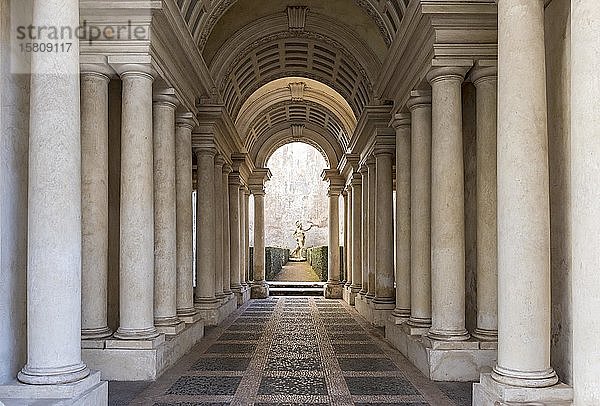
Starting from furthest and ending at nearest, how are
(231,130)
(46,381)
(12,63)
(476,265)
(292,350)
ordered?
(231,130), (292,350), (476,265), (12,63), (46,381)

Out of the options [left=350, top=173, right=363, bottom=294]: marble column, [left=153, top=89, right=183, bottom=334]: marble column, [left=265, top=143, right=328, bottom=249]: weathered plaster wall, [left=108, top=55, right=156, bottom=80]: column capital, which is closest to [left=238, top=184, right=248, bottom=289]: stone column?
[left=350, top=173, right=363, bottom=294]: marble column

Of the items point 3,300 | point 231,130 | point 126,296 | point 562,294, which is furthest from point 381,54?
point 3,300

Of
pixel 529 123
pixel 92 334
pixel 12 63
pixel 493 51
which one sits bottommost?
pixel 92 334

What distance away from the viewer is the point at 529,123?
8.26 m

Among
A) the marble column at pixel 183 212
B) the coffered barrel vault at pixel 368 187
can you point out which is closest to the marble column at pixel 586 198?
the coffered barrel vault at pixel 368 187

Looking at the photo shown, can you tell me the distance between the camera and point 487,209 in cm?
1235

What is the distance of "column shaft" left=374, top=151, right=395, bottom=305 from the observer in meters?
20.4

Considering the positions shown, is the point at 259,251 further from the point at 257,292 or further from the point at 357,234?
the point at 357,234

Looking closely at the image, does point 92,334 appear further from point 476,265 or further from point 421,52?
point 421,52

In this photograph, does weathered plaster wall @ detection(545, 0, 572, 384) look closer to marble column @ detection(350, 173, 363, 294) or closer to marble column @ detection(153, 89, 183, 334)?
marble column @ detection(153, 89, 183, 334)

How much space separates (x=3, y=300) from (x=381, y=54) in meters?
15.7

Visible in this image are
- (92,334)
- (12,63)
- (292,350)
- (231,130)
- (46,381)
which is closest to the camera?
(46,381)

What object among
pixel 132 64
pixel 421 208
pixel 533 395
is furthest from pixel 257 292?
pixel 533 395

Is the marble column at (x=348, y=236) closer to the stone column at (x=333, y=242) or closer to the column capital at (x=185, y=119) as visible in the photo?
the stone column at (x=333, y=242)
